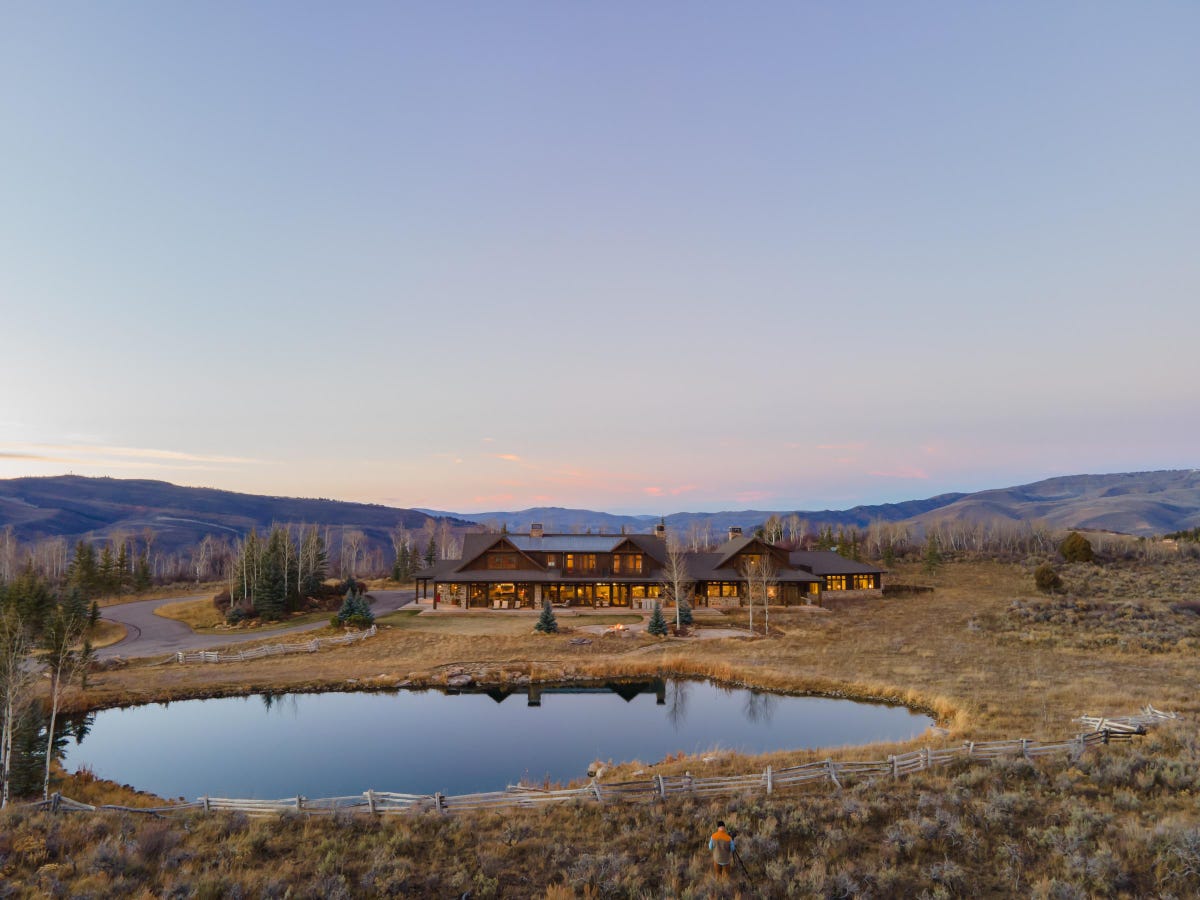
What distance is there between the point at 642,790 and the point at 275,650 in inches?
1312

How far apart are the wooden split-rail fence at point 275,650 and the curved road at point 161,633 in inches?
134

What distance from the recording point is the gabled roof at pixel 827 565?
2562 inches

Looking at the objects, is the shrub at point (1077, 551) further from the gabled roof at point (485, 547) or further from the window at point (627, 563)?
the gabled roof at point (485, 547)

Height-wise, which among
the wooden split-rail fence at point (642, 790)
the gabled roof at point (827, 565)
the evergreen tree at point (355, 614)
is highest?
the gabled roof at point (827, 565)

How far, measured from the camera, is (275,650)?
40312 millimetres

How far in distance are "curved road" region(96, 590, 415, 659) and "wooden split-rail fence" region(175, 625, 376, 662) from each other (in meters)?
3.42

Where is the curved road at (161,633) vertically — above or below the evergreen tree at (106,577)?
below

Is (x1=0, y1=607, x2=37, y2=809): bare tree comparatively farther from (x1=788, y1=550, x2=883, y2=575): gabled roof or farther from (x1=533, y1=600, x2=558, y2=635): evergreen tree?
(x1=788, y1=550, x2=883, y2=575): gabled roof

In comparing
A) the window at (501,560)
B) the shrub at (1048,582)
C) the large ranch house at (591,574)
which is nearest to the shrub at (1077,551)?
the shrub at (1048,582)

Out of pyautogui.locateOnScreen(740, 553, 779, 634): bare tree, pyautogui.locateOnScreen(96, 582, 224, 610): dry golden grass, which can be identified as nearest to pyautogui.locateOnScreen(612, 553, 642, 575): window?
pyautogui.locateOnScreen(740, 553, 779, 634): bare tree

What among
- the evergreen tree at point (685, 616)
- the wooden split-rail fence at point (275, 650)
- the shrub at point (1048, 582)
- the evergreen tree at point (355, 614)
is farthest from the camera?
the shrub at point (1048, 582)

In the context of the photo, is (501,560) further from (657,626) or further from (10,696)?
(10,696)

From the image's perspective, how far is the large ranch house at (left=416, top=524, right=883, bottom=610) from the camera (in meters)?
57.9

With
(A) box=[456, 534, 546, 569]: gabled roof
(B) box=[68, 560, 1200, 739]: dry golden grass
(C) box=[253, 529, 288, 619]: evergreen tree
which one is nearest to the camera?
(B) box=[68, 560, 1200, 739]: dry golden grass
